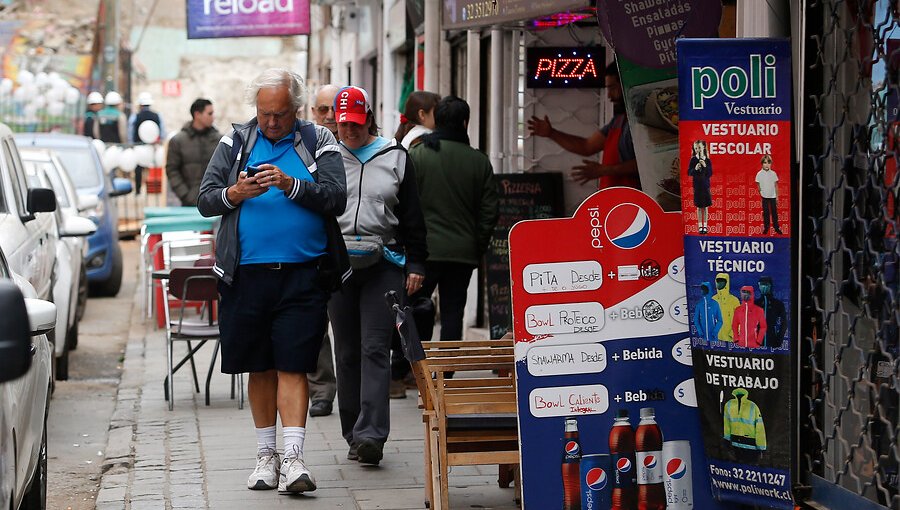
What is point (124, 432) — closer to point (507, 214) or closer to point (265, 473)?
point (265, 473)

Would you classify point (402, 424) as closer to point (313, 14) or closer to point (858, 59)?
point (858, 59)

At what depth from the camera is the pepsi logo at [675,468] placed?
212 inches

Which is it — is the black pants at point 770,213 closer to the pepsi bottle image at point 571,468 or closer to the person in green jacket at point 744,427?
the person in green jacket at point 744,427

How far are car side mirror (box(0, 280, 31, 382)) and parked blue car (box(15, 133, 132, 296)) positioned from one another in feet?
41.6

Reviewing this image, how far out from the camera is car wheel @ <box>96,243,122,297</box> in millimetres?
16359

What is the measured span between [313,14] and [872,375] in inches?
959

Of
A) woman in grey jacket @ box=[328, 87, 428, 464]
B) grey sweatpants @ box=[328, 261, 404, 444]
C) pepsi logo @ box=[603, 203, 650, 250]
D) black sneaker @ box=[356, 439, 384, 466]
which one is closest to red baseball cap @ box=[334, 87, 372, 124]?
woman in grey jacket @ box=[328, 87, 428, 464]

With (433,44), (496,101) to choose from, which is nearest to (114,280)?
(433,44)

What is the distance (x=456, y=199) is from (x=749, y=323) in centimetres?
369

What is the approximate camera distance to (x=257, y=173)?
6.09 meters

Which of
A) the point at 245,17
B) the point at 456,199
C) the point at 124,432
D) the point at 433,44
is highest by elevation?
the point at 245,17

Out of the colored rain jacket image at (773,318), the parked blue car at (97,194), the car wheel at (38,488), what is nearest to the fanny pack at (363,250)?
the car wheel at (38,488)

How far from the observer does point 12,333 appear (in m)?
2.98

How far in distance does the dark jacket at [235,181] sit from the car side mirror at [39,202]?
319 cm
